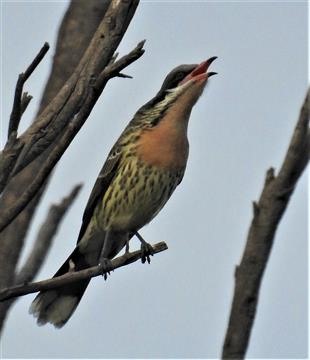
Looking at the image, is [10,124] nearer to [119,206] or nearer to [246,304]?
[246,304]

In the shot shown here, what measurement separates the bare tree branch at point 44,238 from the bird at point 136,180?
166 mm

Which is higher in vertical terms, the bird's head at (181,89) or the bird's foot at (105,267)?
the bird's head at (181,89)

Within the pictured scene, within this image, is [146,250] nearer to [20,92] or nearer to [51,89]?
[51,89]

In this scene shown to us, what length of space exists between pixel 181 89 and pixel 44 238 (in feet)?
4.68

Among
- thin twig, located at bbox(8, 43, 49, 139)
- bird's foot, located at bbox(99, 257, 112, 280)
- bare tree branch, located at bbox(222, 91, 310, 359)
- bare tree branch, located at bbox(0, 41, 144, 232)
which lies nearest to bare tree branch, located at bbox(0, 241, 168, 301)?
bird's foot, located at bbox(99, 257, 112, 280)

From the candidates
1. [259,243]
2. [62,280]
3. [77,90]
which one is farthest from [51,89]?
[259,243]

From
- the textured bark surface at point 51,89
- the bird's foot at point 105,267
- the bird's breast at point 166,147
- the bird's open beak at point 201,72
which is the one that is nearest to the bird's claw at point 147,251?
the bird's foot at point 105,267

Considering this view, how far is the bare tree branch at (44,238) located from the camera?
6723 mm

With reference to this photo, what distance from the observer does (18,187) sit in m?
6.61

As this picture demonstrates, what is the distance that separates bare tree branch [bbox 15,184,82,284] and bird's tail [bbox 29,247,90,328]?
6.3 inches

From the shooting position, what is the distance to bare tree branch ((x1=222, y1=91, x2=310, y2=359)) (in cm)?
318

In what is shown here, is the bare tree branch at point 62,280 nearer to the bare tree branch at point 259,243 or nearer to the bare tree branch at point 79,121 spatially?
the bare tree branch at point 79,121

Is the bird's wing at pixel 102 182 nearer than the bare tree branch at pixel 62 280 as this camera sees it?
No

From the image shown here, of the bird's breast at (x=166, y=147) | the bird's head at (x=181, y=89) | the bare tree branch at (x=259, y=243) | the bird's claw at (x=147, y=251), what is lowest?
the bare tree branch at (x=259, y=243)
